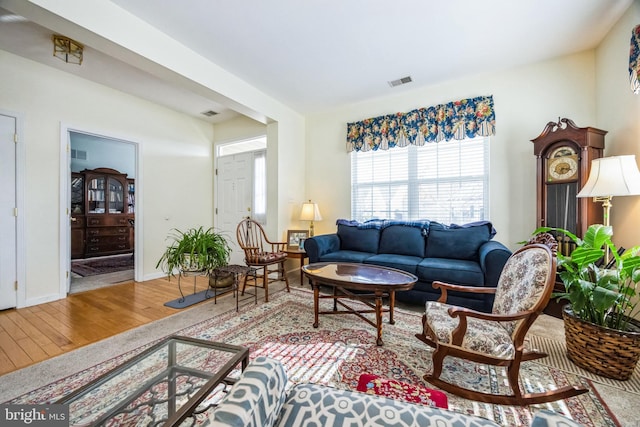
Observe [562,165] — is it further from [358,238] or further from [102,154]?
[102,154]

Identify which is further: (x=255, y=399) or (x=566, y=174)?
(x=566, y=174)

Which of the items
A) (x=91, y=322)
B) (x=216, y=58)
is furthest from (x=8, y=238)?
(x=216, y=58)

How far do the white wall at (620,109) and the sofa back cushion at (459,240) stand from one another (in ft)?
3.35

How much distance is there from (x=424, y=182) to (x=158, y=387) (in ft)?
11.4

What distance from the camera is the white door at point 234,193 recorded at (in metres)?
4.50

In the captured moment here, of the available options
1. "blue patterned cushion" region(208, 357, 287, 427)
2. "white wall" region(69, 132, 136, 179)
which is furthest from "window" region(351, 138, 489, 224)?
"white wall" region(69, 132, 136, 179)

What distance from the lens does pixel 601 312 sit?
164cm

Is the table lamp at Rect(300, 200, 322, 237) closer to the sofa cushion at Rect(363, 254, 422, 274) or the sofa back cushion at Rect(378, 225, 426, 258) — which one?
the sofa back cushion at Rect(378, 225, 426, 258)

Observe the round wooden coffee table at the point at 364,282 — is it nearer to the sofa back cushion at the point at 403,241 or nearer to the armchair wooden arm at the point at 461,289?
the armchair wooden arm at the point at 461,289

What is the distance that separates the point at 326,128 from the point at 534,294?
3.66 meters

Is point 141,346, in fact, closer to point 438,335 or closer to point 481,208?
point 438,335

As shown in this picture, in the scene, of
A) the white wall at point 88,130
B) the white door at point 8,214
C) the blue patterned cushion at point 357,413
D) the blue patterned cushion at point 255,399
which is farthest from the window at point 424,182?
the white door at point 8,214

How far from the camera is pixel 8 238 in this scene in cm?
274

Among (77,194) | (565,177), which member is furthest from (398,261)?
(77,194)
